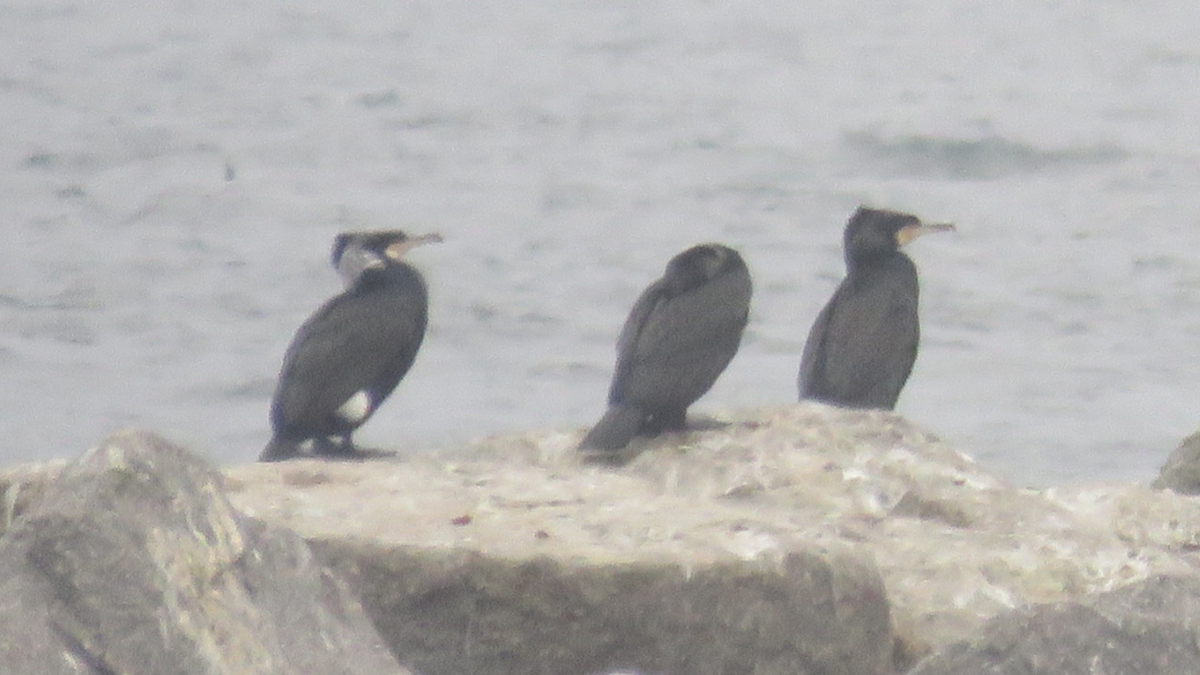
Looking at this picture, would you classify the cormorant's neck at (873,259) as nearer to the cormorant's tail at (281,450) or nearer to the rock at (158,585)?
the cormorant's tail at (281,450)

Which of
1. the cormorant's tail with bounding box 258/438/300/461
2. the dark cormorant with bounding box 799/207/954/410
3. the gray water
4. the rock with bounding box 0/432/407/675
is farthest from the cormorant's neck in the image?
the rock with bounding box 0/432/407/675

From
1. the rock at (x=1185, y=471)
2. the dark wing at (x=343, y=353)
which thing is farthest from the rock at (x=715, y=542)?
the dark wing at (x=343, y=353)

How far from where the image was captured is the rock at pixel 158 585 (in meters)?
3.78

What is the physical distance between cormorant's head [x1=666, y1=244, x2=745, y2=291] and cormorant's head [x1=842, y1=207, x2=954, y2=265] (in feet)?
4.18

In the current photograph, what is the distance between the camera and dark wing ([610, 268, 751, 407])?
727cm

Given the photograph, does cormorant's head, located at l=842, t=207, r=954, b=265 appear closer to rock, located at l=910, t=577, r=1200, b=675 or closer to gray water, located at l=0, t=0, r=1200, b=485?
gray water, located at l=0, t=0, r=1200, b=485

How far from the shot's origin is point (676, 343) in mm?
7426

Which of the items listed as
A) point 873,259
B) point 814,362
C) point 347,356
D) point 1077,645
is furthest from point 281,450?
point 1077,645

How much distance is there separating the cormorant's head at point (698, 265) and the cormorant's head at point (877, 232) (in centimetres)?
127

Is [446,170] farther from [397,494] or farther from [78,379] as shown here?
[397,494]

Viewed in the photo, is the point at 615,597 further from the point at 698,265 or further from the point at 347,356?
the point at 347,356

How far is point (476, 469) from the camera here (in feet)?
20.0

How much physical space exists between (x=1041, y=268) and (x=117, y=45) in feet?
32.7

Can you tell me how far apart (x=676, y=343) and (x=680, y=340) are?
0.05 feet
